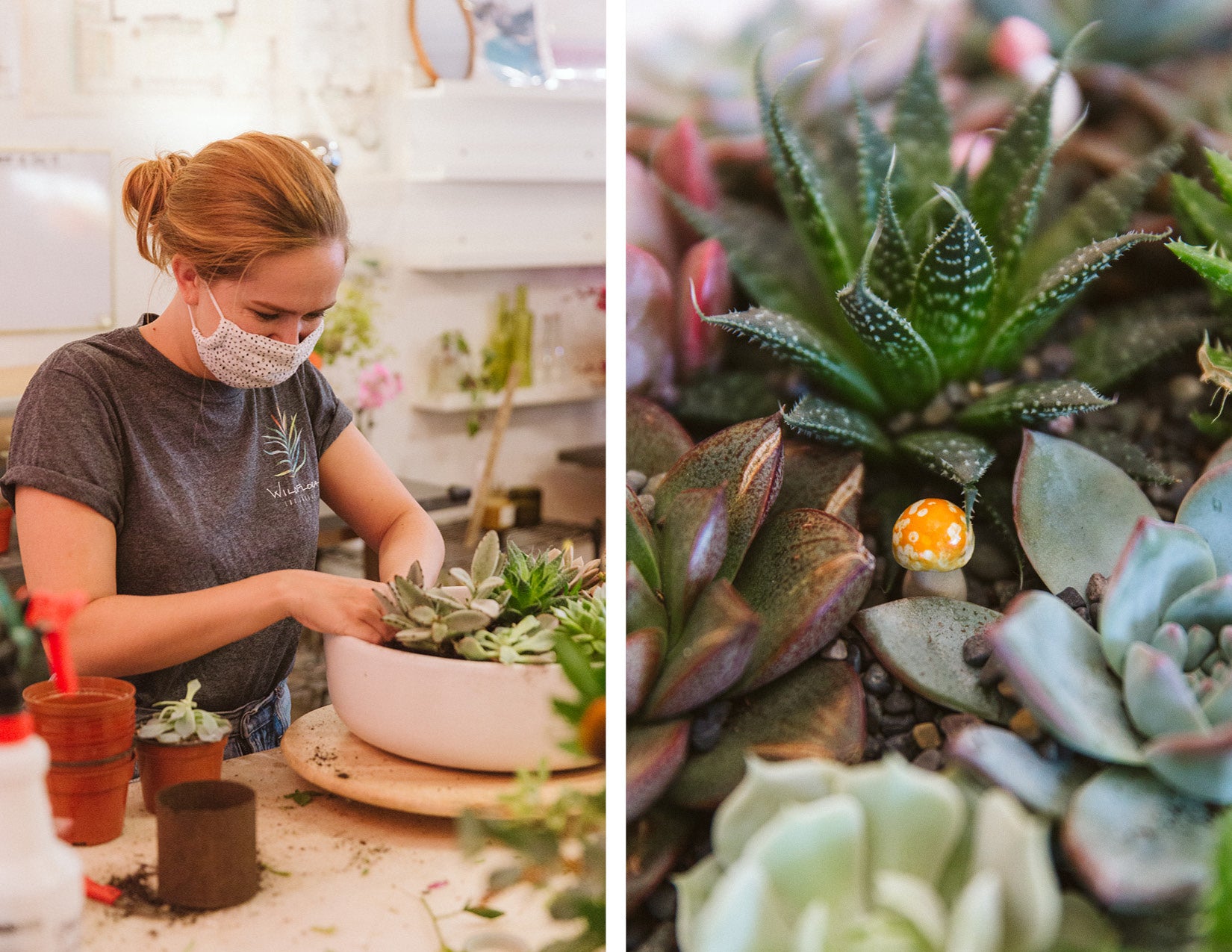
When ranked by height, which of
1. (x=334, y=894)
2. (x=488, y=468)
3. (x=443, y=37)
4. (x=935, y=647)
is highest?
(x=443, y=37)

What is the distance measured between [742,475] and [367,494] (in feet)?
1.67

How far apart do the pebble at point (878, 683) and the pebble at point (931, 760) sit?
3cm

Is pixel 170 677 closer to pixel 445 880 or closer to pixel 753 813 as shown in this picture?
pixel 445 880

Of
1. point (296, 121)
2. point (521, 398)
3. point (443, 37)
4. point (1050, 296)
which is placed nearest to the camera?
point (1050, 296)

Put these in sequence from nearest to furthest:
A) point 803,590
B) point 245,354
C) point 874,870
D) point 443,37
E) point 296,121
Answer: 1. point 874,870
2. point 803,590
3. point 245,354
4. point 296,121
5. point 443,37

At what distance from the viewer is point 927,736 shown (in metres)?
0.44

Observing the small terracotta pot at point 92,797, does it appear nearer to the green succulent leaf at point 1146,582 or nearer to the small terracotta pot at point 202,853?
the small terracotta pot at point 202,853

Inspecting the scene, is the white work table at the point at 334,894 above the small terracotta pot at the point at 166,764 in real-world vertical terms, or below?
below

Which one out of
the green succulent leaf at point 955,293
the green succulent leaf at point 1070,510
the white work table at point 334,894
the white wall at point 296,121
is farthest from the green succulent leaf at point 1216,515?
the white wall at point 296,121

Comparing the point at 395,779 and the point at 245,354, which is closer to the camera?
the point at 395,779

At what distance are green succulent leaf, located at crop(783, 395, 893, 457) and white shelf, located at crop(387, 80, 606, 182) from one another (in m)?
1.61

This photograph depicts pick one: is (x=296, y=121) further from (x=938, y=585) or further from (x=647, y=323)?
(x=938, y=585)

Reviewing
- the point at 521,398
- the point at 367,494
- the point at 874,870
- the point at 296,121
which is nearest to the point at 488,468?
the point at 521,398

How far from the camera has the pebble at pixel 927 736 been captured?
439mm
